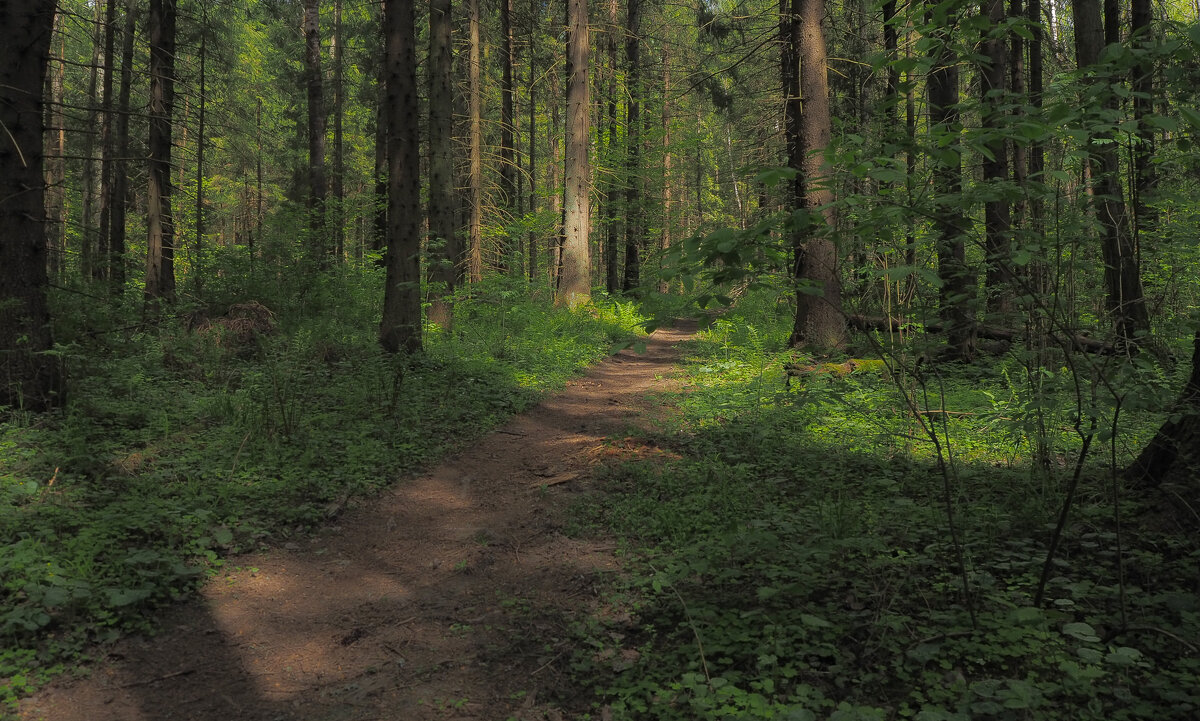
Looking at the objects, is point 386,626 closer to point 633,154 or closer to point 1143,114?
A: point 1143,114

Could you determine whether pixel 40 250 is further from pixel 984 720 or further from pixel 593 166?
pixel 593 166

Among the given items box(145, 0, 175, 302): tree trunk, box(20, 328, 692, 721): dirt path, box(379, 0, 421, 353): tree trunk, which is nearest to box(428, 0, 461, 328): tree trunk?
box(379, 0, 421, 353): tree trunk

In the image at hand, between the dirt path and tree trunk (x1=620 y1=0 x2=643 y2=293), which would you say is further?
tree trunk (x1=620 y1=0 x2=643 y2=293)

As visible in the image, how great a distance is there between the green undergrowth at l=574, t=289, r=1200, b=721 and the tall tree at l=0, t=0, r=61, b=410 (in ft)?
17.2

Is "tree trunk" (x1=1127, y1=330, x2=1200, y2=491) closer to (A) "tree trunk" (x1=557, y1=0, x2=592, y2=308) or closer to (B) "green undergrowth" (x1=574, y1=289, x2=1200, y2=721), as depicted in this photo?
(B) "green undergrowth" (x1=574, y1=289, x2=1200, y2=721)

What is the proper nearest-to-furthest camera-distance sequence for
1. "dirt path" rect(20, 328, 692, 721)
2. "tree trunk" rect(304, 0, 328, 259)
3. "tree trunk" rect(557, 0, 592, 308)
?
"dirt path" rect(20, 328, 692, 721) → "tree trunk" rect(557, 0, 592, 308) → "tree trunk" rect(304, 0, 328, 259)

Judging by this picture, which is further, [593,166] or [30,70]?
[593,166]

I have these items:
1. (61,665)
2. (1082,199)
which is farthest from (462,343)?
(1082,199)

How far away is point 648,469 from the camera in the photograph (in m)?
5.81

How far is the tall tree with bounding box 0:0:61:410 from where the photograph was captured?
A: 5812 mm

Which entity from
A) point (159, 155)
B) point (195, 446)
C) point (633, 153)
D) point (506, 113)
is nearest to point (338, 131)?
point (506, 113)

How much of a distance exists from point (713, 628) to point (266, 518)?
348cm

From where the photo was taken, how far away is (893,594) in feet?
10.7

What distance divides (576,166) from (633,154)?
9070 millimetres
